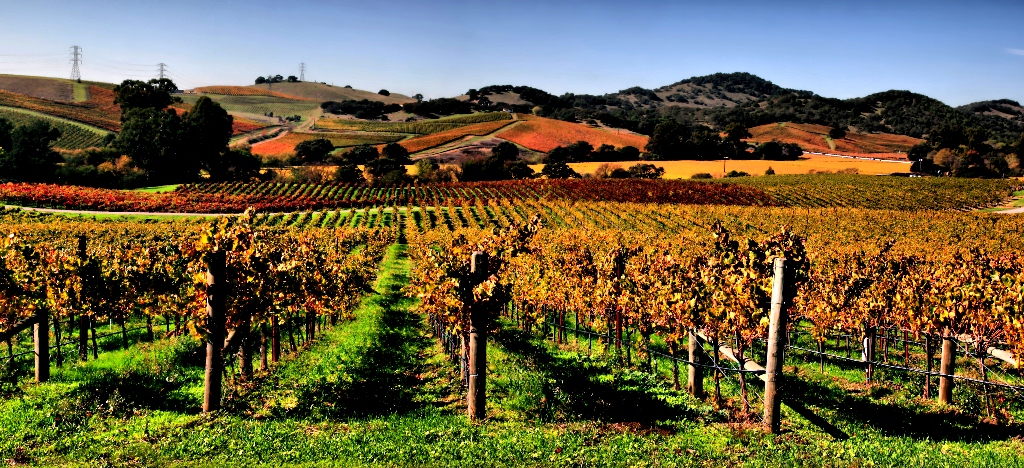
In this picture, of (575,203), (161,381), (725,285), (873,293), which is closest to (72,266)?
(161,381)

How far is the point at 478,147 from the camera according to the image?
14962 cm

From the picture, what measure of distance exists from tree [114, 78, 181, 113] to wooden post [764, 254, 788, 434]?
143106 mm

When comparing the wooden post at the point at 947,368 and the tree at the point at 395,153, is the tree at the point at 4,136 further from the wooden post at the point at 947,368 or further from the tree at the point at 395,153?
the wooden post at the point at 947,368

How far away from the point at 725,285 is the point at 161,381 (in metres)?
12.0

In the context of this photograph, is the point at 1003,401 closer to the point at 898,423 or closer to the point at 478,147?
the point at 898,423

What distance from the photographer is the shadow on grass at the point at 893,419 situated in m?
10.8

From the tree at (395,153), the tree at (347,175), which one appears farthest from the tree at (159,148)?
the tree at (395,153)

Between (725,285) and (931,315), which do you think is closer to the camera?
(725,285)

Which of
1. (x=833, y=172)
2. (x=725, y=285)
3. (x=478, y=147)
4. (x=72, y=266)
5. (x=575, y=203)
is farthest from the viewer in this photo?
(x=478, y=147)

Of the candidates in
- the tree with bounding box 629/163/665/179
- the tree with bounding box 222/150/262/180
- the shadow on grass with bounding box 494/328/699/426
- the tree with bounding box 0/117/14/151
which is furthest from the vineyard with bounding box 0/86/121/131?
the shadow on grass with bounding box 494/328/699/426

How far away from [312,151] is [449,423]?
132 metres

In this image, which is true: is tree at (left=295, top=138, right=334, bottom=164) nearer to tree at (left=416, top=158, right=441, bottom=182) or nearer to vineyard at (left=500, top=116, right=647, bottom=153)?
tree at (left=416, top=158, right=441, bottom=182)

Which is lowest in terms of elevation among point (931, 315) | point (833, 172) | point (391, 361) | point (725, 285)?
point (391, 361)

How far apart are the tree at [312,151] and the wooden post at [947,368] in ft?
429
